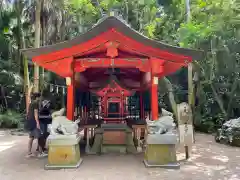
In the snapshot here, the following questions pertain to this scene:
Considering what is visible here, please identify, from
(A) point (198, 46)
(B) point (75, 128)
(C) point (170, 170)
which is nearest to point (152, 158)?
(C) point (170, 170)

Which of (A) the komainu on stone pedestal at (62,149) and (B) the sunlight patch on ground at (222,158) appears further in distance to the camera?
(B) the sunlight patch on ground at (222,158)

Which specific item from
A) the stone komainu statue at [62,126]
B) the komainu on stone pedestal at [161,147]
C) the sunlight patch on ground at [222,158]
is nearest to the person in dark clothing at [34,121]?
the stone komainu statue at [62,126]

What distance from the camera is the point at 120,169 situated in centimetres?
599

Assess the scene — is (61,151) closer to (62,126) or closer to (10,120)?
(62,126)

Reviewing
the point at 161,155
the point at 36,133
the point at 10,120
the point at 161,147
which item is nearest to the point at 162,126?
the point at 161,147

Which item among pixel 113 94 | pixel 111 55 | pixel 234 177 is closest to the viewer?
pixel 234 177

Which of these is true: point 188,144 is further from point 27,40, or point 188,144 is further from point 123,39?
point 27,40

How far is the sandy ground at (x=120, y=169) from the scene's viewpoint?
214 inches

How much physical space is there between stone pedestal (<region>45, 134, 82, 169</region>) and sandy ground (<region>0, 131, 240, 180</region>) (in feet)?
0.84

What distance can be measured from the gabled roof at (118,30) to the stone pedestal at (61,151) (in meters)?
2.11

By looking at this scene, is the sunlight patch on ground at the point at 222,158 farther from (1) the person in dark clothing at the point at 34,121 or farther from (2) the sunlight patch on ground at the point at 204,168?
(1) the person in dark clothing at the point at 34,121

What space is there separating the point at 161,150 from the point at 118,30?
9.80 feet

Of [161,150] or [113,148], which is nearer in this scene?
[161,150]

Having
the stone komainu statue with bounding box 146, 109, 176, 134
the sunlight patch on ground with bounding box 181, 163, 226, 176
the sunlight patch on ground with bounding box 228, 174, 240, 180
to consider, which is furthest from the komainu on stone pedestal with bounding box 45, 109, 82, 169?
the sunlight patch on ground with bounding box 228, 174, 240, 180
